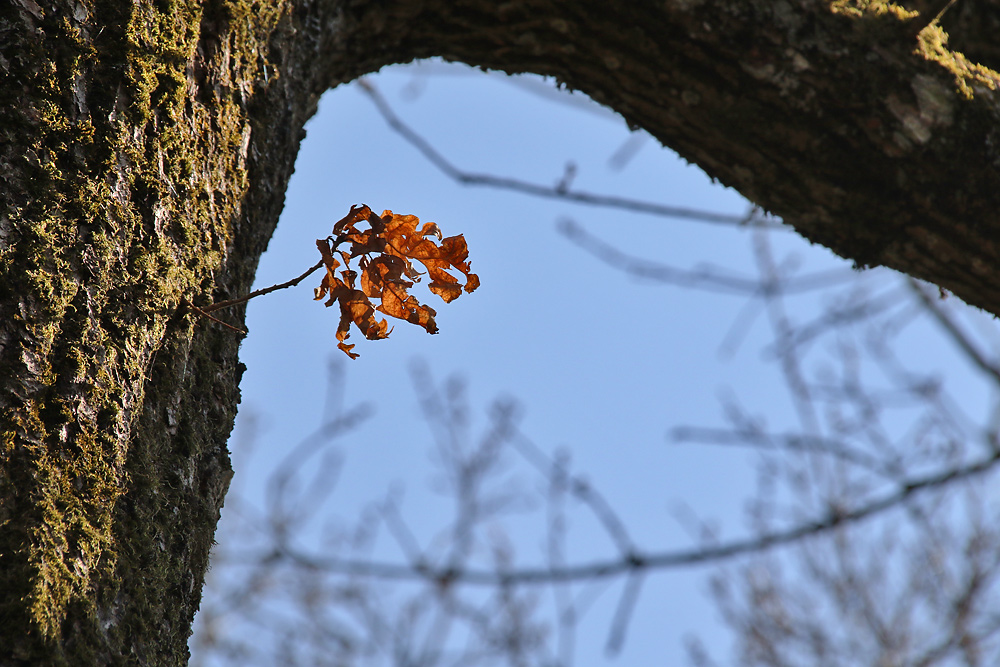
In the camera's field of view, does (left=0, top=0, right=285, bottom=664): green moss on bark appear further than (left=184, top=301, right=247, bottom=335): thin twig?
No

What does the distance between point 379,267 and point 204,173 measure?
295mm

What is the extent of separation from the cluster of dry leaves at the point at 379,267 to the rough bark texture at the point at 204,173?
17cm

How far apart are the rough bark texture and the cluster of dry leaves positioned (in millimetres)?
166

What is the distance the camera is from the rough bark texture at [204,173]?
33.3 inches

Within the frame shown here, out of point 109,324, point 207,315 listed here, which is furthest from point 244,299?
point 109,324

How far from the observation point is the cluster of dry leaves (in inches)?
45.6

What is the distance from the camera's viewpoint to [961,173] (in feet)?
4.84

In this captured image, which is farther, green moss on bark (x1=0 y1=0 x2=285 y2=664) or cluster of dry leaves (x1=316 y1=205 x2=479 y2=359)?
cluster of dry leaves (x1=316 y1=205 x2=479 y2=359)

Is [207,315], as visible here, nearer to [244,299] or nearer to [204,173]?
[244,299]

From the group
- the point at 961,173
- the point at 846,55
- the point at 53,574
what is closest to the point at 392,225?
the point at 53,574

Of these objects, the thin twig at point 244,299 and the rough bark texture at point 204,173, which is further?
the thin twig at point 244,299

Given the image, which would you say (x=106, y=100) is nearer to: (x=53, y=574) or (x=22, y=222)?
(x=22, y=222)

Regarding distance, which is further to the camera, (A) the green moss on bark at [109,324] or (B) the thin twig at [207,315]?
(B) the thin twig at [207,315]

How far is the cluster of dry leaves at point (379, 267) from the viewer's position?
116 centimetres
